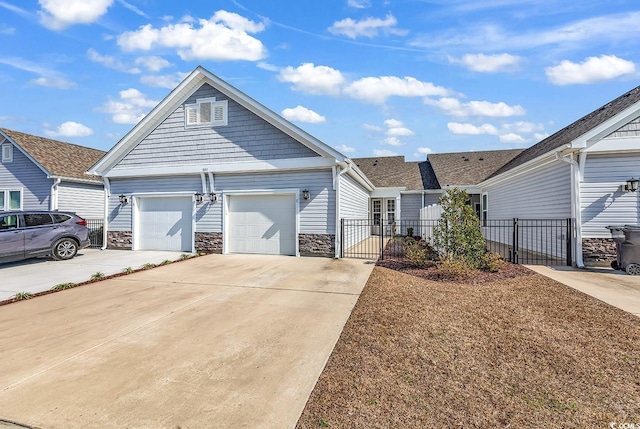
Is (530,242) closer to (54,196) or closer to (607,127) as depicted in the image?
(607,127)

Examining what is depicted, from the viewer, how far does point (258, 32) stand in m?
10.8

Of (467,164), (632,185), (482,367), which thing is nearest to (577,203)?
(632,185)

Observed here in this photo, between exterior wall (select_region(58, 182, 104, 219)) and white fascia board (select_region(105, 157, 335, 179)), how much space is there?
5.85 m

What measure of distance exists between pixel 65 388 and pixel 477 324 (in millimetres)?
4907

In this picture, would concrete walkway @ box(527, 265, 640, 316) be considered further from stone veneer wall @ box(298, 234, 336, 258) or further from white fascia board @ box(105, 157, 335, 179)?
white fascia board @ box(105, 157, 335, 179)

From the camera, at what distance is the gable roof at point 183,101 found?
10297 mm

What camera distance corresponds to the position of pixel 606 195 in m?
8.52

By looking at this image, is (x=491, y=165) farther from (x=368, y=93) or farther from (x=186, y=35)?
(x=186, y=35)

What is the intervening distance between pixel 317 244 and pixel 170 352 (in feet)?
23.6

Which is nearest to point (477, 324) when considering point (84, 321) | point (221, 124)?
point (84, 321)

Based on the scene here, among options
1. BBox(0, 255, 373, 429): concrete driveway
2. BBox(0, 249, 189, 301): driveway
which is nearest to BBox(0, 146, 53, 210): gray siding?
BBox(0, 249, 189, 301): driveway

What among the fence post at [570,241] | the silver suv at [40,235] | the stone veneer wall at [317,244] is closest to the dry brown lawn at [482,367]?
the fence post at [570,241]

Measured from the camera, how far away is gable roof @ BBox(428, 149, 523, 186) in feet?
61.9

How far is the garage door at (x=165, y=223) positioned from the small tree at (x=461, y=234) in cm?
922
